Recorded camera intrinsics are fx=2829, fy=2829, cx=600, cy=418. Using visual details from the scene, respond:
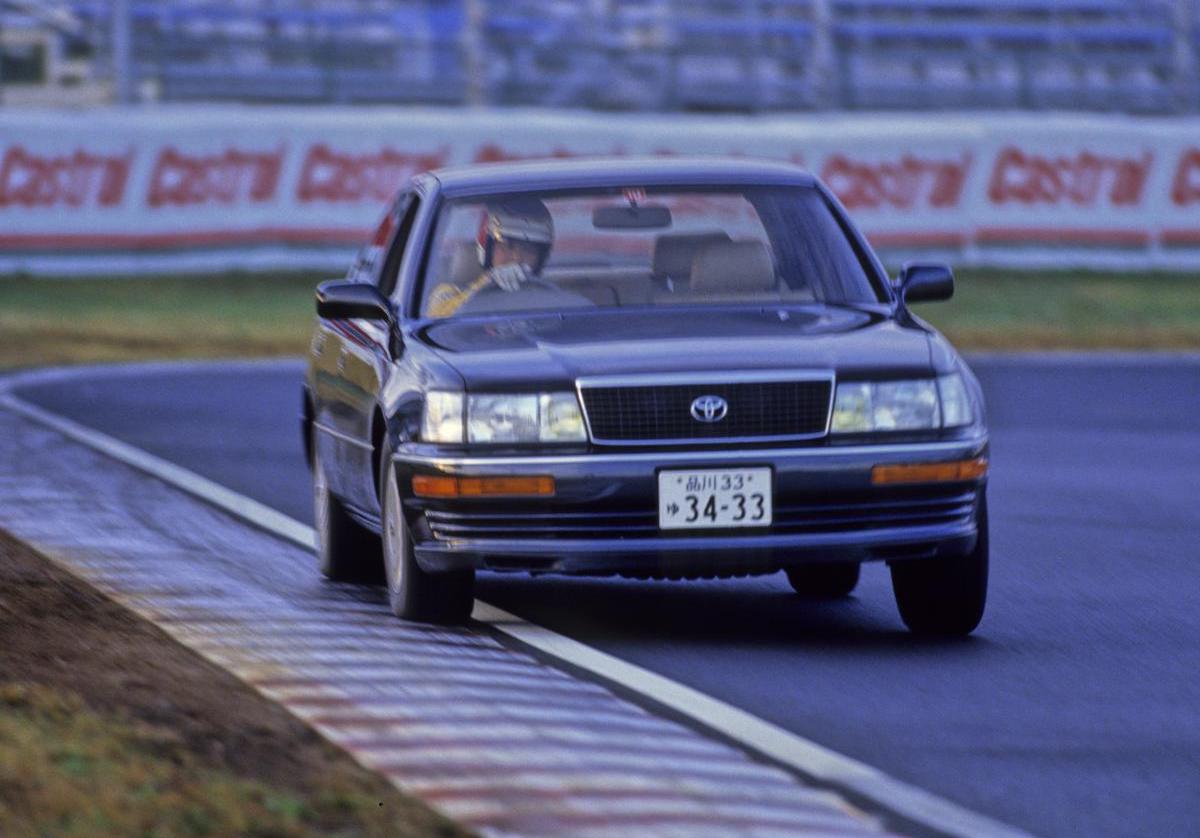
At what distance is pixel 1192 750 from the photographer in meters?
6.63

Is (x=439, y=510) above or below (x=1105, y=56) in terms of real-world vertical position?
above

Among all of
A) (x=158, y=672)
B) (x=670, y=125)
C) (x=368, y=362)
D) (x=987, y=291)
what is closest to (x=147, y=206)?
(x=670, y=125)

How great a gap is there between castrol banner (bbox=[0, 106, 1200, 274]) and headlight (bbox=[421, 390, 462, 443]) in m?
19.2

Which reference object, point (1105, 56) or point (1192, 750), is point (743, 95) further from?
point (1192, 750)

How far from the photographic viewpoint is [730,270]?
9070 mm

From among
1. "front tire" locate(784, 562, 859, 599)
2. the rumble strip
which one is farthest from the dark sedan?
"front tire" locate(784, 562, 859, 599)

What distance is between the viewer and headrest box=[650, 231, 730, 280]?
9.09m

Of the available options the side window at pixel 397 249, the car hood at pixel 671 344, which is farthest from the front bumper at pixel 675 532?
the side window at pixel 397 249

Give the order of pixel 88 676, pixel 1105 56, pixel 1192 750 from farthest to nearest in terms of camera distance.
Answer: pixel 1105 56 < pixel 88 676 < pixel 1192 750

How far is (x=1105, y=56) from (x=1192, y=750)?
28.1 meters

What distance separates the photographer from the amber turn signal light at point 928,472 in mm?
7945

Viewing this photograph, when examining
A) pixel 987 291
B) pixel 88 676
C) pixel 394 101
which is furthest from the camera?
pixel 394 101

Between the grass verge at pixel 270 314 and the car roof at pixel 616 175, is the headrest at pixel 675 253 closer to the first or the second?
the car roof at pixel 616 175

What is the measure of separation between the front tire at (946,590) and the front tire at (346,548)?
2.06 metres
